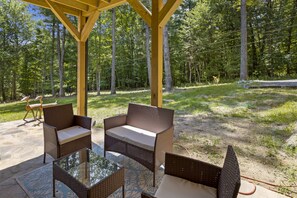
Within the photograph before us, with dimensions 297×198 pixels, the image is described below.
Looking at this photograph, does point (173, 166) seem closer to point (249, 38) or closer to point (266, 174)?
point (266, 174)

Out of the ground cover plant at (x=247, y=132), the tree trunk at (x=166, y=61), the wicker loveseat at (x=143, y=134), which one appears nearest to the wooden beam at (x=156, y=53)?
the wicker loveseat at (x=143, y=134)

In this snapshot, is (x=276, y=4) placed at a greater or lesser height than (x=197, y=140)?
greater

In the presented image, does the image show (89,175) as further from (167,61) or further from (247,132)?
(167,61)

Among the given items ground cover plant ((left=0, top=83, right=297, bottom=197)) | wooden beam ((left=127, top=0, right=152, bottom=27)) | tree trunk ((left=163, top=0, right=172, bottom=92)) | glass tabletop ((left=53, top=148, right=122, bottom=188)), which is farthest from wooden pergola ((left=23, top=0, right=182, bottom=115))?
tree trunk ((left=163, top=0, right=172, bottom=92))

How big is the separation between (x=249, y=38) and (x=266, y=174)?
50.5ft

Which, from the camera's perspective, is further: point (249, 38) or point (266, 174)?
point (249, 38)

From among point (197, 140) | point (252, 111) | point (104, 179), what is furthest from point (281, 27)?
point (104, 179)

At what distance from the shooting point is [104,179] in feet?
5.08

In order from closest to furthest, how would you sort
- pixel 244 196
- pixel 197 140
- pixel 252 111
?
pixel 244 196
pixel 197 140
pixel 252 111

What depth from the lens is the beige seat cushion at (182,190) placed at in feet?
4.38

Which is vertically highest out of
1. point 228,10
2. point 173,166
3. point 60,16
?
point 228,10

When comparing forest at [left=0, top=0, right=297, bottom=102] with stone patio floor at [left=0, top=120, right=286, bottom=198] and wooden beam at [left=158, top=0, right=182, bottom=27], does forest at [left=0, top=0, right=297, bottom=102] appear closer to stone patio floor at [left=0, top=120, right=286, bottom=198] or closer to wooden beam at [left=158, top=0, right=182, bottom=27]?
stone patio floor at [left=0, top=120, right=286, bottom=198]

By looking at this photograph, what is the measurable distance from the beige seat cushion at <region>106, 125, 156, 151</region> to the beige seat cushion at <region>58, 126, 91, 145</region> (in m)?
0.39

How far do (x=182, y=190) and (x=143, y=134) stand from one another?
127cm
